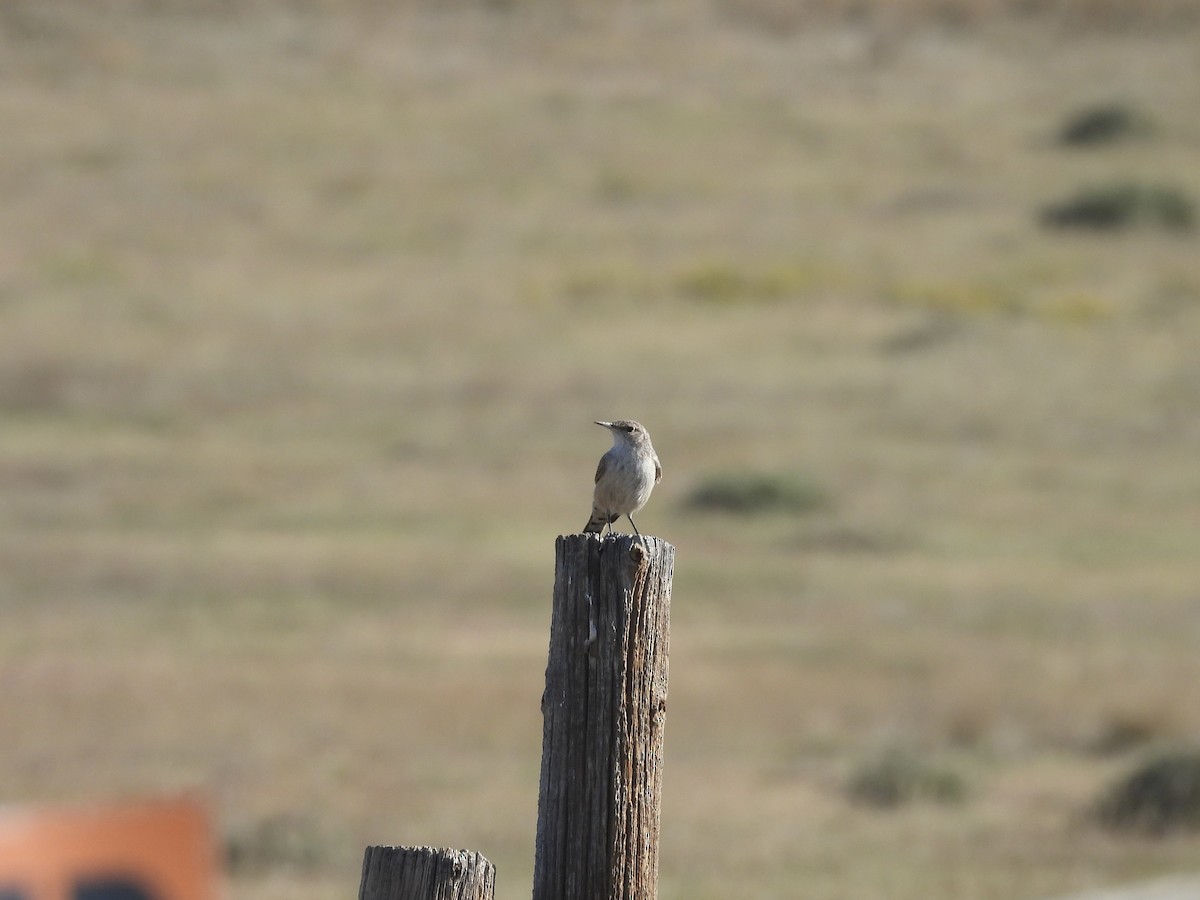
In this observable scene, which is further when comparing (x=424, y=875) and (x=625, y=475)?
(x=625, y=475)

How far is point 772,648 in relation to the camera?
2095cm

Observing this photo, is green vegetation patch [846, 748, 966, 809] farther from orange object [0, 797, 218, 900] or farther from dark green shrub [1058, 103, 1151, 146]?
dark green shrub [1058, 103, 1151, 146]

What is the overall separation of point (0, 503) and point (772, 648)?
38.8 feet

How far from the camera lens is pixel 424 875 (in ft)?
13.6

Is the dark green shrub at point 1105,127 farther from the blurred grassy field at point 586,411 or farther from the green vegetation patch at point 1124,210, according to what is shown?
the green vegetation patch at point 1124,210

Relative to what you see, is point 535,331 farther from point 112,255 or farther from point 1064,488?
point 1064,488

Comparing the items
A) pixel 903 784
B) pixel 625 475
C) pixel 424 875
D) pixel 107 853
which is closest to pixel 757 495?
pixel 903 784

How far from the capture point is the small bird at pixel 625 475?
752 cm

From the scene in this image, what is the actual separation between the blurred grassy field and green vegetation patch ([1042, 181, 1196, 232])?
3.71 ft

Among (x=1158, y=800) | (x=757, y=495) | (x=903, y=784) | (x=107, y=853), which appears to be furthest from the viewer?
(x=757, y=495)

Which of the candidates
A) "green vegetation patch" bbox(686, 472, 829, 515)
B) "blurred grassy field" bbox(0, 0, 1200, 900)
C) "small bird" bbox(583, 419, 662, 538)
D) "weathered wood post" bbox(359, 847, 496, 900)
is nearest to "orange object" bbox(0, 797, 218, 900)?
"small bird" bbox(583, 419, 662, 538)

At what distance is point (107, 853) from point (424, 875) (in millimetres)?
2873

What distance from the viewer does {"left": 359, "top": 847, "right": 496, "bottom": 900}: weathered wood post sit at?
13.6ft

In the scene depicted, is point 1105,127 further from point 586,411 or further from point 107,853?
point 107,853
